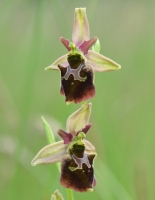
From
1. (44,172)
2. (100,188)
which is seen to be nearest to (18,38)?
(44,172)

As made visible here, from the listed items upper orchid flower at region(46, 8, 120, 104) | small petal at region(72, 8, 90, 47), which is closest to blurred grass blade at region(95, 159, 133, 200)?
upper orchid flower at region(46, 8, 120, 104)

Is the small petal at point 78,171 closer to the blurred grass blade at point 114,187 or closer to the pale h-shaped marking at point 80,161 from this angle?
the pale h-shaped marking at point 80,161

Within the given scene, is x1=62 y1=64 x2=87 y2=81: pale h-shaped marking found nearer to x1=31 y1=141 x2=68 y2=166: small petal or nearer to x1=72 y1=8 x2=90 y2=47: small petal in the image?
x1=72 y1=8 x2=90 y2=47: small petal

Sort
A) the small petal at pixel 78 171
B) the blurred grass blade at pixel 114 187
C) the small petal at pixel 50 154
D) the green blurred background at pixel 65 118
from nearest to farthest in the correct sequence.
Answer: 1. the small petal at pixel 78 171
2. the small petal at pixel 50 154
3. the blurred grass blade at pixel 114 187
4. the green blurred background at pixel 65 118

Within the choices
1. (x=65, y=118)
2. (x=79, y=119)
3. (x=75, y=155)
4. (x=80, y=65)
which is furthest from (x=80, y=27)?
(x=65, y=118)

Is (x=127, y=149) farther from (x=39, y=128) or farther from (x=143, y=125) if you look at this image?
(x=39, y=128)

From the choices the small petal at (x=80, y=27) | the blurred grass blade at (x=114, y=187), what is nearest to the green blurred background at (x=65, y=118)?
the blurred grass blade at (x=114, y=187)
